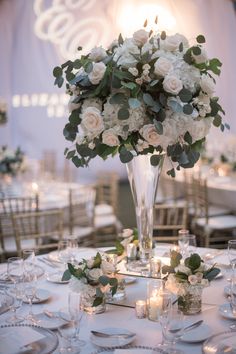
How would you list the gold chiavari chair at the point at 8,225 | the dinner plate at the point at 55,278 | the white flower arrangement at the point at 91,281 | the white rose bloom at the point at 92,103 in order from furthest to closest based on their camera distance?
the gold chiavari chair at the point at 8,225 → the dinner plate at the point at 55,278 → the white rose bloom at the point at 92,103 → the white flower arrangement at the point at 91,281

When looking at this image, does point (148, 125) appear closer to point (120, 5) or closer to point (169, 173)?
point (169, 173)

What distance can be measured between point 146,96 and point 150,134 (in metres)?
0.14

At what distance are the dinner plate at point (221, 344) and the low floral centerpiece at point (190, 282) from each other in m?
0.26

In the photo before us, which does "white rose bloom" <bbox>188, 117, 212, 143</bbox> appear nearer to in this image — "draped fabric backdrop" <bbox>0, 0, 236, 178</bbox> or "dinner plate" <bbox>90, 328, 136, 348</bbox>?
"dinner plate" <bbox>90, 328, 136, 348</bbox>

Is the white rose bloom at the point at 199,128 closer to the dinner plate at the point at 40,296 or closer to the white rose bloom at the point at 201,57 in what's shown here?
the white rose bloom at the point at 201,57

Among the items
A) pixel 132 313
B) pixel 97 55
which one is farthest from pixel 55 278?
pixel 97 55

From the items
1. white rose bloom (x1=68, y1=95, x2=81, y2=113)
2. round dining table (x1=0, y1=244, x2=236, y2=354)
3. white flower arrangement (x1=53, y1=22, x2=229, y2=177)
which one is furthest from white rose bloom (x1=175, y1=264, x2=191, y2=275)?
white rose bloom (x1=68, y1=95, x2=81, y2=113)

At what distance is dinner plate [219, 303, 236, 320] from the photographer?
1884mm

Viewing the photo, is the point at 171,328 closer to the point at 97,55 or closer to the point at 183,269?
the point at 183,269

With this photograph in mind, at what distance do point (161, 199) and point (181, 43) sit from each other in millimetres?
4733

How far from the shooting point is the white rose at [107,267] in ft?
6.59

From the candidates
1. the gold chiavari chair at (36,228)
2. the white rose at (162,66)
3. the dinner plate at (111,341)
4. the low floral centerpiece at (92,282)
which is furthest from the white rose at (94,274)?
the gold chiavari chair at (36,228)

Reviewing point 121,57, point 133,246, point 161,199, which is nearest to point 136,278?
point 133,246

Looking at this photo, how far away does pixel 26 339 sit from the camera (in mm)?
1706
